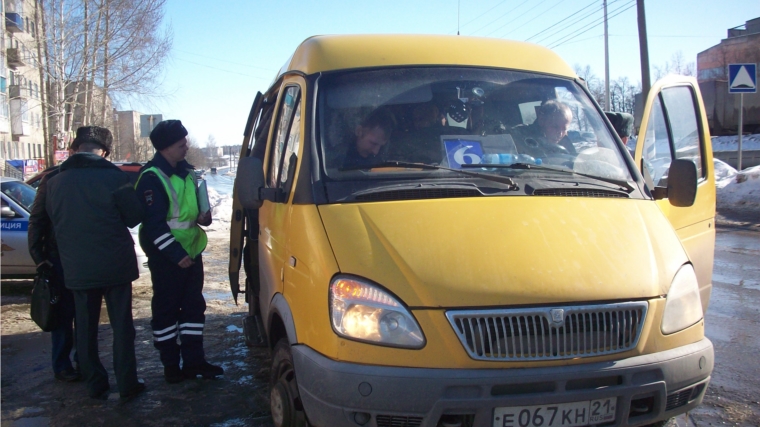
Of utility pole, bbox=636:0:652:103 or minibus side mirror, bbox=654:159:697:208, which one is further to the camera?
utility pole, bbox=636:0:652:103

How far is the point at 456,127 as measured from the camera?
3625 mm

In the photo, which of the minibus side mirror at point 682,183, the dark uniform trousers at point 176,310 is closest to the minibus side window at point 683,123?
the minibus side mirror at point 682,183

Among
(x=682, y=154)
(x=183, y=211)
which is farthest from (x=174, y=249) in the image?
(x=682, y=154)

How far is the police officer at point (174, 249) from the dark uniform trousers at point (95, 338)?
0.31 meters

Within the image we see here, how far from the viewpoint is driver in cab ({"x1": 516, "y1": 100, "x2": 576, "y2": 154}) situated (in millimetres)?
3703

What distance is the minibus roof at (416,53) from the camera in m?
3.79

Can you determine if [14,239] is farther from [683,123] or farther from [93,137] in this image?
[683,123]

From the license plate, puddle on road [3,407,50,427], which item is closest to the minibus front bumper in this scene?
the license plate

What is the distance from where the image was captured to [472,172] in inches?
132

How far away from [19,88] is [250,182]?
37.2 metres

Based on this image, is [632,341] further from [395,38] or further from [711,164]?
[711,164]

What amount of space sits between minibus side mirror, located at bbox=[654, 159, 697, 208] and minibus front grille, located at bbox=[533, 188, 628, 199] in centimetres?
80

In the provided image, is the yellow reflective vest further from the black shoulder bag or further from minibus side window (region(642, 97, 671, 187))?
minibus side window (region(642, 97, 671, 187))

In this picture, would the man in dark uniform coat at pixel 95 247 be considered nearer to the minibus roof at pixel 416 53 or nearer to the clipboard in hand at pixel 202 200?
the clipboard in hand at pixel 202 200
